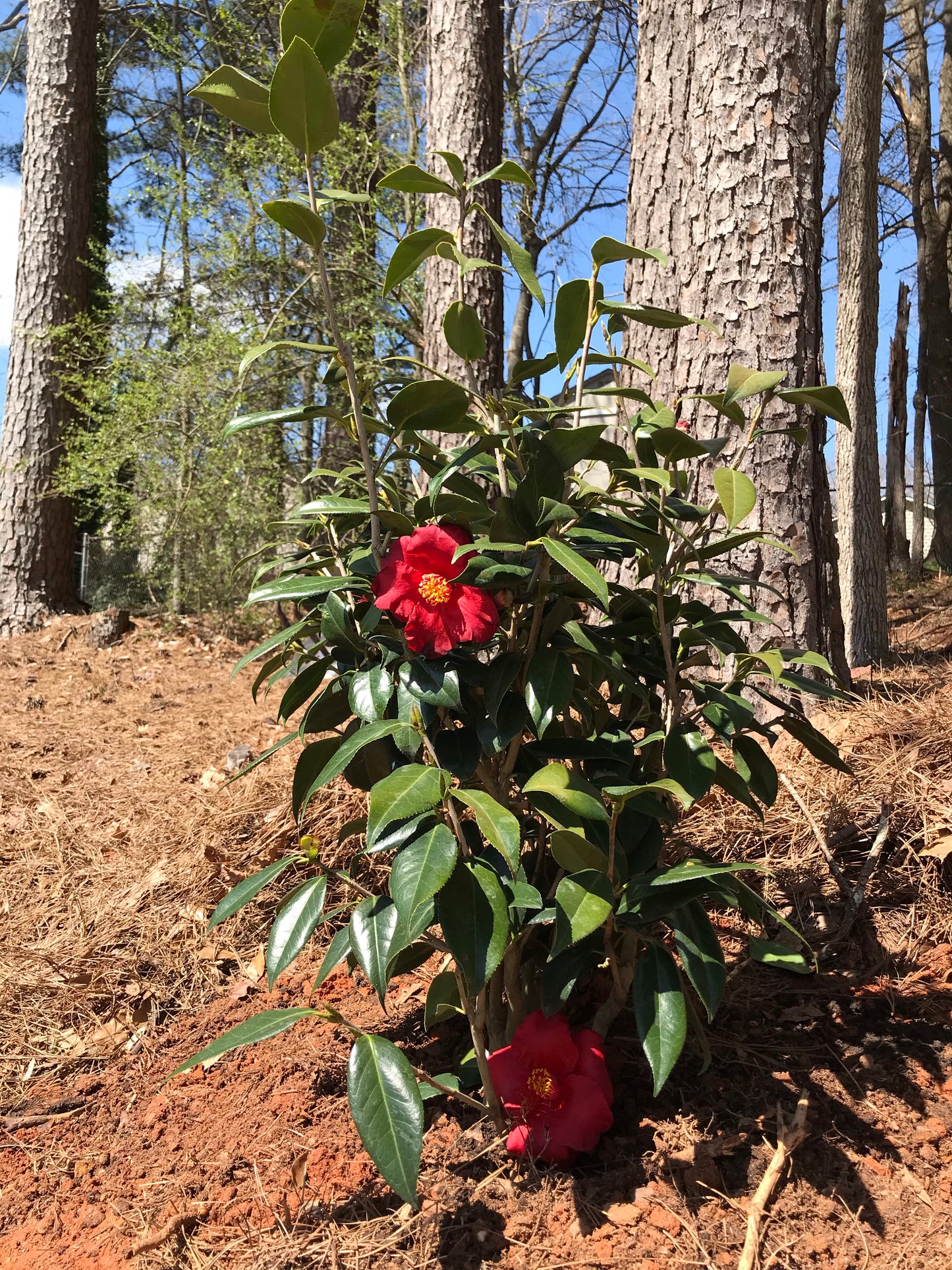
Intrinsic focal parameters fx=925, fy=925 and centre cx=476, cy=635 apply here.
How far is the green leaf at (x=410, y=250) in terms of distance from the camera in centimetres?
119

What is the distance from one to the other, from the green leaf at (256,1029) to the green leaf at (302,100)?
3.39 ft

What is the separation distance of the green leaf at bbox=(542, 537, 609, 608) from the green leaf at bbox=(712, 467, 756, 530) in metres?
0.16

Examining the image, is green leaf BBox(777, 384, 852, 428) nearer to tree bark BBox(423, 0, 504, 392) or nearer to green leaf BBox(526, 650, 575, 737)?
green leaf BBox(526, 650, 575, 737)

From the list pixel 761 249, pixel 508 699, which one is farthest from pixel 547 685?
pixel 761 249

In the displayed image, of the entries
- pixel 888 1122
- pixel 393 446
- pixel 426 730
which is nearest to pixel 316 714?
pixel 426 730

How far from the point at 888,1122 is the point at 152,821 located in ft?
6.79

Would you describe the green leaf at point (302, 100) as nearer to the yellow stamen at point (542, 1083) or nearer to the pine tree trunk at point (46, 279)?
the yellow stamen at point (542, 1083)

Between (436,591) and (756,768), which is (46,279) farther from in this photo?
(756,768)

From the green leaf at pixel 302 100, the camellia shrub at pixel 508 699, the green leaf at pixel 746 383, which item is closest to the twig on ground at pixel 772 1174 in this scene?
the camellia shrub at pixel 508 699

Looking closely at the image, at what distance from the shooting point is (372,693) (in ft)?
3.83

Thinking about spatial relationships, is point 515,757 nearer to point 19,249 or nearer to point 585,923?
point 585,923

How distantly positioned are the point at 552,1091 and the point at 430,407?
0.94 m

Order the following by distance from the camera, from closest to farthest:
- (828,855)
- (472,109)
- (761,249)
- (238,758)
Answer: (828,855) → (761,249) → (238,758) → (472,109)

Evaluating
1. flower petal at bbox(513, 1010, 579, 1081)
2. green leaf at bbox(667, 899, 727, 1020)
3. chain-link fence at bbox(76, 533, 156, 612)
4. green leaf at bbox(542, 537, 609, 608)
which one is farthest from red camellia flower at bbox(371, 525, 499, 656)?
chain-link fence at bbox(76, 533, 156, 612)
